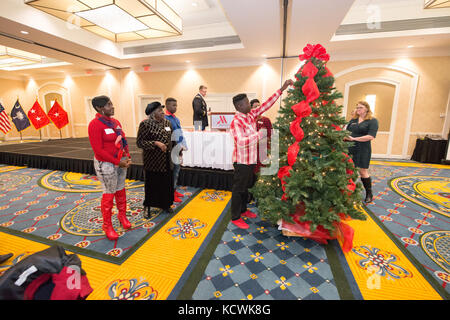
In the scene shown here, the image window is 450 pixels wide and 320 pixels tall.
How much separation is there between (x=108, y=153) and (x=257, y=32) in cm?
476

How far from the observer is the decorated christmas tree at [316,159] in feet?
6.21

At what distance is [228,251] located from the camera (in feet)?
6.48

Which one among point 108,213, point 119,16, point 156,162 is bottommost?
point 108,213

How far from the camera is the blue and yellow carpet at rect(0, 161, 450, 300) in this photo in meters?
1.53

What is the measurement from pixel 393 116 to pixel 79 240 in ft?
28.0

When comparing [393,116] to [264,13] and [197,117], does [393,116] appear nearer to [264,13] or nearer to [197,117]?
[264,13]

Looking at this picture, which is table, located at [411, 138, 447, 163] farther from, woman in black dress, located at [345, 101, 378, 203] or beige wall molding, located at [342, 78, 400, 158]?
woman in black dress, located at [345, 101, 378, 203]

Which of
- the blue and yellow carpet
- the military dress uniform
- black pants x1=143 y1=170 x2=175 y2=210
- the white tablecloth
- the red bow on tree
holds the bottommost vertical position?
the blue and yellow carpet

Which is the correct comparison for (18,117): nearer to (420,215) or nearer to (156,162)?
(156,162)

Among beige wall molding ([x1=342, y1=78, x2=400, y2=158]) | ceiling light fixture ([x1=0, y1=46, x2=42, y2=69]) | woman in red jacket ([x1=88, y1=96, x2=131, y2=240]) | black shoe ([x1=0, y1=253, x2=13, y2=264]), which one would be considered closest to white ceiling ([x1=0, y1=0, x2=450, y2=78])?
beige wall molding ([x1=342, y1=78, x2=400, y2=158])

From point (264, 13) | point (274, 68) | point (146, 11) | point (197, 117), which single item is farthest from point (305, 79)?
point (274, 68)

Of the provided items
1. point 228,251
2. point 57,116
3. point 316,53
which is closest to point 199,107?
point 316,53

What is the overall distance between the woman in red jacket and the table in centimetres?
791

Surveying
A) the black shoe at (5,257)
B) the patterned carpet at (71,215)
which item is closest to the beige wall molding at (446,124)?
the patterned carpet at (71,215)
